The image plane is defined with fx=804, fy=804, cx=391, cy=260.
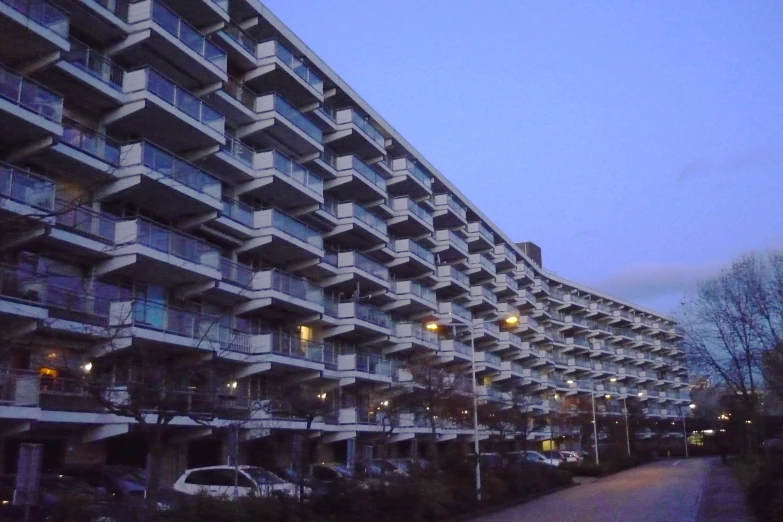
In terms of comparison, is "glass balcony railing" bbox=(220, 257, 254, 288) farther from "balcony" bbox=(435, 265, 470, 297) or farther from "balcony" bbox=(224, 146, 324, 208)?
"balcony" bbox=(435, 265, 470, 297)


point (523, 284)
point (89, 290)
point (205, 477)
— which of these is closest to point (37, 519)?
point (205, 477)

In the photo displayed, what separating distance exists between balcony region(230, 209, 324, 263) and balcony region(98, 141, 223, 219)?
2296 mm

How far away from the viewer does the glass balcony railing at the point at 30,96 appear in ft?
79.9

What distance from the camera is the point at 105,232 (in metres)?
28.2

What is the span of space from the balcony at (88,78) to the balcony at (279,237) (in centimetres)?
738

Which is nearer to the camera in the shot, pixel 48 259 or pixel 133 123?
pixel 48 259

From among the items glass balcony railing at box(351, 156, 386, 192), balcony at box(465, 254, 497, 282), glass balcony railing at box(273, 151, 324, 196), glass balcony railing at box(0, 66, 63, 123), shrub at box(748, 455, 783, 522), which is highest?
glass balcony railing at box(351, 156, 386, 192)

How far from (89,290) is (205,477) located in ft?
25.3

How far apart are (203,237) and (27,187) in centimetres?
1180

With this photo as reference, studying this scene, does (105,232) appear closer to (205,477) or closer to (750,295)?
(205,477)

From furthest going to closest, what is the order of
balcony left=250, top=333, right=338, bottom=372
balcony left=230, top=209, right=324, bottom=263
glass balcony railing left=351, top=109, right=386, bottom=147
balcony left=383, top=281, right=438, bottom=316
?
balcony left=383, top=281, right=438, bottom=316, glass balcony railing left=351, top=109, right=386, bottom=147, balcony left=230, top=209, right=324, bottom=263, balcony left=250, top=333, right=338, bottom=372

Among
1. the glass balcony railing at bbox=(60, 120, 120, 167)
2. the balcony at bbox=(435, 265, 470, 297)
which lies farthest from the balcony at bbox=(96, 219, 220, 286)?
the balcony at bbox=(435, 265, 470, 297)

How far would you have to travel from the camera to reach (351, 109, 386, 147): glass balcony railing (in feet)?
156

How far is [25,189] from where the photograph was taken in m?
23.9
